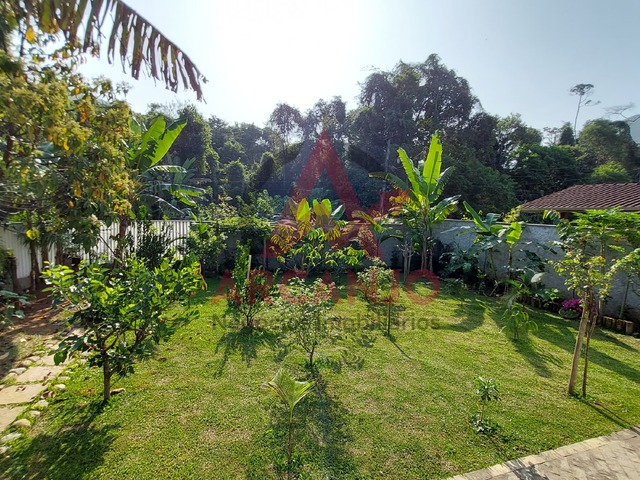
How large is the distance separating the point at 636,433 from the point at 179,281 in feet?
15.3

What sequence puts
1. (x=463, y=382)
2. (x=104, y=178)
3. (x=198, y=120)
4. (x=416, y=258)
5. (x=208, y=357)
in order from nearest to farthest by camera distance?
(x=104, y=178), (x=463, y=382), (x=208, y=357), (x=416, y=258), (x=198, y=120)

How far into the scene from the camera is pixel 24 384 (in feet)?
11.0

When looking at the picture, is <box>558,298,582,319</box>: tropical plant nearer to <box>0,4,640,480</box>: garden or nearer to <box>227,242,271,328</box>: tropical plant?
<box>0,4,640,480</box>: garden

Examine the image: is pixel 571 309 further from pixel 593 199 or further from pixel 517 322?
pixel 593 199

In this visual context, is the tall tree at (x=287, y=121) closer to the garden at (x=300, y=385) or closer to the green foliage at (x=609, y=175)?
the green foliage at (x=609, y=175)

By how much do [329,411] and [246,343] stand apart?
6.37 ft

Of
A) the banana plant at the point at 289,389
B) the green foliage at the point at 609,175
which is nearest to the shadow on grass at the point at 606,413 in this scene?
the banana plant at the point at 289,389

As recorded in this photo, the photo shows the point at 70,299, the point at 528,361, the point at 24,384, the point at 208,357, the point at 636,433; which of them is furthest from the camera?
the point at 528,361

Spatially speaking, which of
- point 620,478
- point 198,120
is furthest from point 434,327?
point 198,120

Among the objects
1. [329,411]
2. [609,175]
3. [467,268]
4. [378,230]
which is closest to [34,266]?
[329,411]

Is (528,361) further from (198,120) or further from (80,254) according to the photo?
(198,120)

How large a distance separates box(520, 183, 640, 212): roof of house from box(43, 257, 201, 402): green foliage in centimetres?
979

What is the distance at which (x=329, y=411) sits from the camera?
312 cm

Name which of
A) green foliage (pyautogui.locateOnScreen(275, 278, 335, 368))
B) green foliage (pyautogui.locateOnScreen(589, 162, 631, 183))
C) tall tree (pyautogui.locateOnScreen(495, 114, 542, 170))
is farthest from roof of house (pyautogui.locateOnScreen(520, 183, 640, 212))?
tall tree (pyautogui.locateOnScreen(495, 114, 542, 170))
